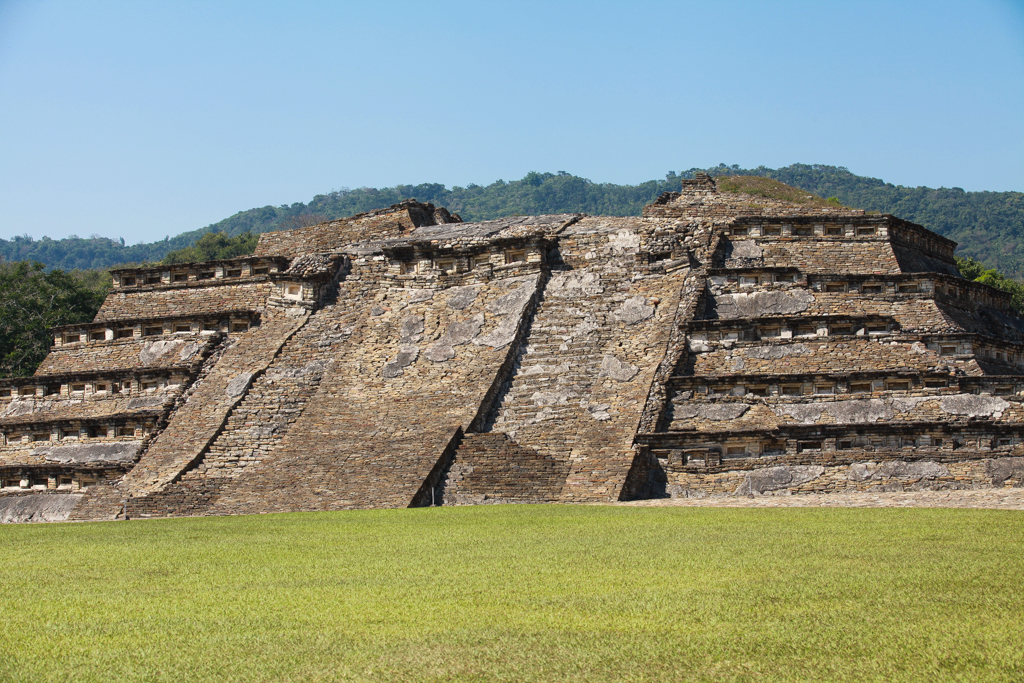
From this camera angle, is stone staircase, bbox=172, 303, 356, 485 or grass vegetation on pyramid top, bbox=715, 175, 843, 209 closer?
stone staircase, bbox=172, 303, 356, 485

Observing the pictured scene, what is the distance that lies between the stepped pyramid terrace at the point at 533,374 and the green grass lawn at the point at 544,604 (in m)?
4.11

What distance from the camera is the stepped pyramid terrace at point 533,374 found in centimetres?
1559

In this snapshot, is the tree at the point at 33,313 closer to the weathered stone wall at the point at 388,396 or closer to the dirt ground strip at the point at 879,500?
the weathered stone wall at the point at 388,396

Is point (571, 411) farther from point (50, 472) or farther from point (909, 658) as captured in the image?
point (909, 658)

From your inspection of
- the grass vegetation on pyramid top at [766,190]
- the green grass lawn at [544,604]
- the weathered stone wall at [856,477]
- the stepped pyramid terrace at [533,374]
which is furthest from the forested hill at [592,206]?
the green grass lawn at [544,604]

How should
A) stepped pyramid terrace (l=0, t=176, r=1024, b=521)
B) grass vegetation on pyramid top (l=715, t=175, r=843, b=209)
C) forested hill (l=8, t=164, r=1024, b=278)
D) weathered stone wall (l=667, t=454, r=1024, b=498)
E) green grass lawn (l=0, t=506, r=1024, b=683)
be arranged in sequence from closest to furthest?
green grass lawn (l=0, t=506, r=1024, b=683)
weathered stone wall (l=667, t=454, r=1024, b=498)
stepped pyramid terrace (l=0, t=176, r=1024, b=521)
grass vegetation on pyramid top (l=715, t=175, r=843, b=209)
forested hill (l=8, t=164, r=1024, b=278)

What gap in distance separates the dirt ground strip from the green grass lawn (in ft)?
3.75

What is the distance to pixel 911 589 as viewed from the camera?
23.3ft

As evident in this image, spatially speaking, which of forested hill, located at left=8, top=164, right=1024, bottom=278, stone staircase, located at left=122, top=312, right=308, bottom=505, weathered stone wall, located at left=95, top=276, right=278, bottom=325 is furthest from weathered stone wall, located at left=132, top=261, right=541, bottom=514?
forested hill, located at left=8, top=164, right=1024, bottom=278

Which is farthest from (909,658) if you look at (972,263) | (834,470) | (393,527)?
(972,263)

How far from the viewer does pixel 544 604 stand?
7.05 m

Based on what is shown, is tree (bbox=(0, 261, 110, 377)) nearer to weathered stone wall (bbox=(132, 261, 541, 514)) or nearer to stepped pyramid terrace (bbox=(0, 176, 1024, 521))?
stepped pyramid terrace (bbox=(0, 176, 1024, 521))

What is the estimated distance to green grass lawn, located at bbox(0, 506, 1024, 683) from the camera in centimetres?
554

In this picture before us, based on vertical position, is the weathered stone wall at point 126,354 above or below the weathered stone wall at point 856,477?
above
